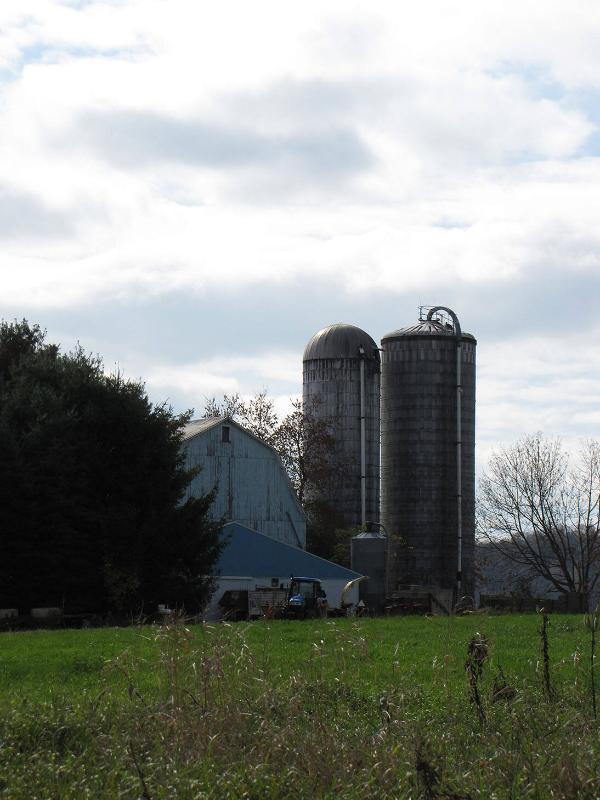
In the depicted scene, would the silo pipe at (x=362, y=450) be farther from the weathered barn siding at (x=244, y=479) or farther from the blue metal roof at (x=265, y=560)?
the blue metal roof at (x=265, y=560)

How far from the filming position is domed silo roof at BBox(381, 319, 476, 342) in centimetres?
5372

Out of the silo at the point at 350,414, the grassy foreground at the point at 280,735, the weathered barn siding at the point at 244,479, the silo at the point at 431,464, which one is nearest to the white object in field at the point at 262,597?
the weathered barn siding at the point at 244,479

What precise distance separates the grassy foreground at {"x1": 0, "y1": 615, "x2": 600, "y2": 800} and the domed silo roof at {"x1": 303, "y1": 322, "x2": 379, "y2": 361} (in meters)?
43.0

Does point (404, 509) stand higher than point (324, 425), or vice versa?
point (324, 425)

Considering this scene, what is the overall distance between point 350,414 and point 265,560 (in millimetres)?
13535

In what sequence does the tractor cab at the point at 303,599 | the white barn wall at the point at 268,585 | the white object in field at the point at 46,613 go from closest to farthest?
the white object in field at the point at 46,613 < the tractor cab at the point at 303,599 < the white barn wall at the point at 268,585

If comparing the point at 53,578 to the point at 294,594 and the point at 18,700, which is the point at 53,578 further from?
the point at 18,700

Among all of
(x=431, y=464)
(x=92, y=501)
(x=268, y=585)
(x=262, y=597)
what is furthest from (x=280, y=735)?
(x=431, y=464)

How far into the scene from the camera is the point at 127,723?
962cm

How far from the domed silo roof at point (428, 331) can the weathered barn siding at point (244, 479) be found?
373 inches

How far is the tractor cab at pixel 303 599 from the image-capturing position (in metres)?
34.9

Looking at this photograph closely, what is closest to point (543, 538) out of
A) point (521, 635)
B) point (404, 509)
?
point (404, 509)

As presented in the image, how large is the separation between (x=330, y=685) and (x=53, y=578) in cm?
2016

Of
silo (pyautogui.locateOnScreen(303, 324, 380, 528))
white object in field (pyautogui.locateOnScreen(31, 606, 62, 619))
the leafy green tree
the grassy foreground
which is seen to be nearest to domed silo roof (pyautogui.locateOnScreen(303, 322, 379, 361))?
silo (pyautogui.locateOnScreen(303, 324, 380, 528))
